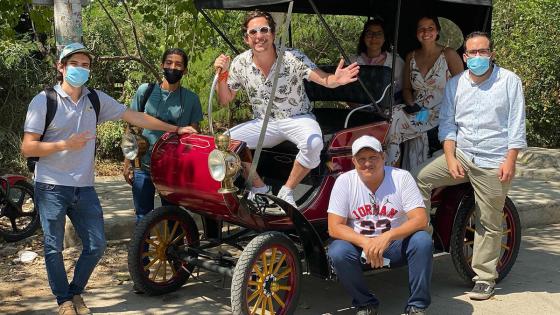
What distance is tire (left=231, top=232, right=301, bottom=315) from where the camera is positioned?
4.53 meters

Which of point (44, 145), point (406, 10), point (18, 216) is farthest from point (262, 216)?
point (18, 216)

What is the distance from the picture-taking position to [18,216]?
7160 millimetres

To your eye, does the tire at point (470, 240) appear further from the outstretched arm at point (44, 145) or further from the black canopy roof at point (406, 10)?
the outstretched arm at point (44, 145)

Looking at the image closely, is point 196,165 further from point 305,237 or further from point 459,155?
point 459,155

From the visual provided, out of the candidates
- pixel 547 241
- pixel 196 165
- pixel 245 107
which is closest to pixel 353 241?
pixel 196 165

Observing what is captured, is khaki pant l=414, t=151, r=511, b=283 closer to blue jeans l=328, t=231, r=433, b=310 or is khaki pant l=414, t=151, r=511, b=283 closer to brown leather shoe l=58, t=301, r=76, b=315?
blue jeans l=328, t=231, r=433, b=310

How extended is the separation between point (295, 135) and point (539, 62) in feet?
28.0

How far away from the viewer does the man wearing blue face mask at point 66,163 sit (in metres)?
4.49

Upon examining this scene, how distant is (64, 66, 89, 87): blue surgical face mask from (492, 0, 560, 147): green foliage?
376 inches

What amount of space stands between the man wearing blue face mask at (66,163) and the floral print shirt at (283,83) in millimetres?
1086

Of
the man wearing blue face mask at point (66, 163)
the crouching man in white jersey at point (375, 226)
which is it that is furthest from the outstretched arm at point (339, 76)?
the man wearing blue face mask at point (66, 163)

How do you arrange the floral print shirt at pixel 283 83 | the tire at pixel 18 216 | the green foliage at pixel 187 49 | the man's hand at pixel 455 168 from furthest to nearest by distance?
the green foliage at pixel 187 49
the tire at pixel 18 216
the man's hand at pixel 455 168
the floral print shirt at pixel 283 83

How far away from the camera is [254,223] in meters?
4.91

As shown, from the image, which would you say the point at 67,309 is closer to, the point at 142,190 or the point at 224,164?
the point at 142,190
